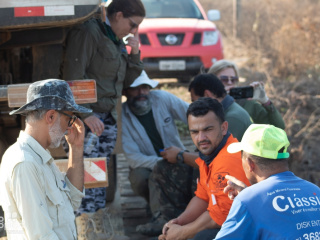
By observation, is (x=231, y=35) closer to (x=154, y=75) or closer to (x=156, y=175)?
(x=154, y=75)

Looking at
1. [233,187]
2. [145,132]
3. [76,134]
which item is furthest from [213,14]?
[233,187]

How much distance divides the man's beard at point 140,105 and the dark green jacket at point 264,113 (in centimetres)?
94

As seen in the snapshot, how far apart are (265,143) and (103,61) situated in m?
2.13

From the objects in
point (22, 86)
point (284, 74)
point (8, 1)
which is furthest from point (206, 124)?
point (284, 74)

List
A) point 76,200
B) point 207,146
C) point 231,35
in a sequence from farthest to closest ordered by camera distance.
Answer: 1. point 231,35
2. point 207,146
3. point 76,200

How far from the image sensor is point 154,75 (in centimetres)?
1035

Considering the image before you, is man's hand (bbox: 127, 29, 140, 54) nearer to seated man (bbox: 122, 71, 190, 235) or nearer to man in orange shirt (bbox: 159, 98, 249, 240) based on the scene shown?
seated man (bbox: 122, 71, 190, 235)

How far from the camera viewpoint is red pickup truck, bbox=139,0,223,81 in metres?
10.2

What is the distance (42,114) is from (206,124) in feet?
4.61

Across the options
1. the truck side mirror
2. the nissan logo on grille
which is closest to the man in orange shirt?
the nissan logo on grille

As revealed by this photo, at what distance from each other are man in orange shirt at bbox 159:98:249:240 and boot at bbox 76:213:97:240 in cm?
115

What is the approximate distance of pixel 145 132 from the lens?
5.65 metres

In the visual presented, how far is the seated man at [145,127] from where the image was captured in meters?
5.56

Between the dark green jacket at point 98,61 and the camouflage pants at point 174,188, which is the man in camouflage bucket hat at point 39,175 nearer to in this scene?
the dark green jacket at point 98,61
